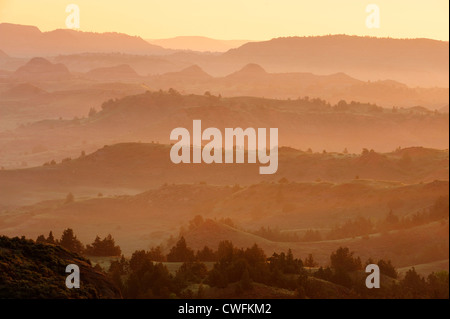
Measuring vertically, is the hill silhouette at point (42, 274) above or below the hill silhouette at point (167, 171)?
below

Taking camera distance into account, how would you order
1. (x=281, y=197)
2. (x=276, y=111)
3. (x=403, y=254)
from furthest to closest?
(x=276, y=111)
(x=281, y=197)
(x=403, y=254)

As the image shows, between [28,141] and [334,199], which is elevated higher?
[28,141]

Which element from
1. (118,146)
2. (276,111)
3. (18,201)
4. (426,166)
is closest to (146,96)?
(276,111)

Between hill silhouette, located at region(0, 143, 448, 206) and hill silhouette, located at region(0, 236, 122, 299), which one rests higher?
hill silhouette, located at region(0, 143, 448, 206)

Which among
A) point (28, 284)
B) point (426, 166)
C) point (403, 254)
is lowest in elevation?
point (28, 284)

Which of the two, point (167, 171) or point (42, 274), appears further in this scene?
point (167, 171)

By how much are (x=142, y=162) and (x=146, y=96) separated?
69.1 m

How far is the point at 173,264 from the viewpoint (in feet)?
80.4

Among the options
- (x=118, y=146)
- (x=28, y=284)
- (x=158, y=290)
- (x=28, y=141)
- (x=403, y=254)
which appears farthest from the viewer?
(x=28, y=141)

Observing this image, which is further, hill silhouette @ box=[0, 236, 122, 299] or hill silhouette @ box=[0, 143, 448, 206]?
hill silhouette @ box=[0, 143, 448, 206]

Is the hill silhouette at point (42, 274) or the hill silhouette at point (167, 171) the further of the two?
the hill silhouette at point (167, 171)

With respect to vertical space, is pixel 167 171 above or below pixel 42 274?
above

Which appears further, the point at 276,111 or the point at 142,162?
the point at 276,111

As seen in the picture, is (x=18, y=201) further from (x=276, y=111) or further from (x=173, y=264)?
(x=276, y=111)
